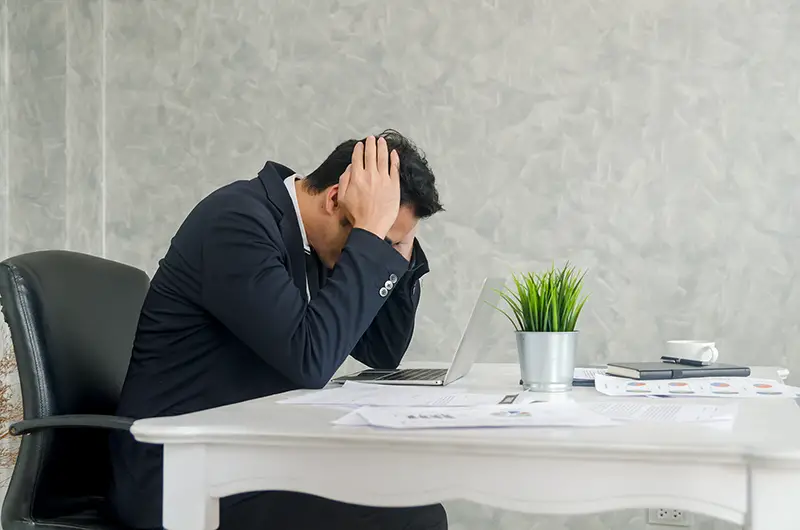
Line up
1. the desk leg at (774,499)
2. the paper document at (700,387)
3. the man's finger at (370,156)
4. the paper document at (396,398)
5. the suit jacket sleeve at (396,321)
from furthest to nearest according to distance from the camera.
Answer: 1. the suit jacket sleeve at (396,321)
2. the man's finger at (370,156)
3. the paper document at (700,387)
4. the paper document at (396,398)
5. the desk leg at (774,499)

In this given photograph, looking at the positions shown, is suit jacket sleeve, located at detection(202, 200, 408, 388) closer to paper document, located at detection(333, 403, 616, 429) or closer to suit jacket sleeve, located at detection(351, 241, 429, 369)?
paper document, located at detection(333, 403, 616, 429)

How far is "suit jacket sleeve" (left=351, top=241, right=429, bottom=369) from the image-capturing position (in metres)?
1.92

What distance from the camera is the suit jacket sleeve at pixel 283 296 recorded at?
1.33m

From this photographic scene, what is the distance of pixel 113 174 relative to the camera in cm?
293

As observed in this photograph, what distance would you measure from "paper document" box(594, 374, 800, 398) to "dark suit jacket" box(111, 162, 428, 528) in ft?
1.35

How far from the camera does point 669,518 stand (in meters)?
2.36

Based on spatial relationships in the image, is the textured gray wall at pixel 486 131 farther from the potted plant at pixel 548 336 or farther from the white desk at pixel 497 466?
the white desk at pixel 497 466

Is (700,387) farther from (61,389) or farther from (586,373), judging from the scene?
(61,389)

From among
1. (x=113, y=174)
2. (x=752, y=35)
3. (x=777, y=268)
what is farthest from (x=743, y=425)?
(x=113, y=174)

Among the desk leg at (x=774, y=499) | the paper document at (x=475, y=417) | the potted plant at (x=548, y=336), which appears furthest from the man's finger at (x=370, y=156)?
the desk leg at (x=774, y=499)

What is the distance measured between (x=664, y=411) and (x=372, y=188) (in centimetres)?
72

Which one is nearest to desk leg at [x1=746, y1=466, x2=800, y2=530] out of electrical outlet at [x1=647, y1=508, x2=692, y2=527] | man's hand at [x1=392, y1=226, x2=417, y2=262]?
man's hand at [x1=392, y1=226, x2=417, y2=262]

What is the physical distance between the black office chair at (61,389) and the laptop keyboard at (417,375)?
0.51 m

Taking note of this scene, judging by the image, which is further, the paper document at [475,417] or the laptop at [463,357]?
the laptop at [463,357]
